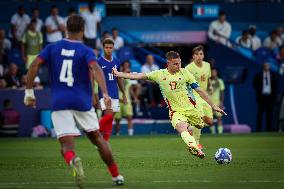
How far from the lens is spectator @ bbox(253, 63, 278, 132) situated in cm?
3331

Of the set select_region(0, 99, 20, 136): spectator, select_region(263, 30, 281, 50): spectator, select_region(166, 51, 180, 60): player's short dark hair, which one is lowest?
select_region(0, 99, 20, 136): spectator

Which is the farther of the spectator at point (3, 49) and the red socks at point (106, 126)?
the spectator at point (3, 49)

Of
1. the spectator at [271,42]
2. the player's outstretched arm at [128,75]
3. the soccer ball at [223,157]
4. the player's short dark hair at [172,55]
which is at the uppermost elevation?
the player's short dark hair at [172,55]

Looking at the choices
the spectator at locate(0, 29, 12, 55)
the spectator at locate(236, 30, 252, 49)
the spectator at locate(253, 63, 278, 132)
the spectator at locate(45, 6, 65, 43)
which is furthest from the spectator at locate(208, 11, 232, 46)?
the spectator at locate(0, 29, 12, 55)

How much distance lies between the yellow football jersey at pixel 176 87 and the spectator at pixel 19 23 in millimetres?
14413

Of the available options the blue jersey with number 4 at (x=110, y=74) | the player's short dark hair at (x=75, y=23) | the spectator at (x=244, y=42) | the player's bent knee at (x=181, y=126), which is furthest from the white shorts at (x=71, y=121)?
the spectator at (x=244, y=42)

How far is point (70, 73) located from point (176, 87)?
5.84 metres

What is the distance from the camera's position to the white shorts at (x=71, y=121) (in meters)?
13.0

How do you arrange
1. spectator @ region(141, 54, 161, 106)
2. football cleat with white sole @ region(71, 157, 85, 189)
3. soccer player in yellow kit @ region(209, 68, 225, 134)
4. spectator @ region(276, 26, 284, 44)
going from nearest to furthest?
1. football cleat with white sole @ region(71, 157, 85, 189)
2. soccer player in yellow kit @ region(209, 68, 225, 134)
3. spectator @ region(141, 54, 161, 106)
4. spectator @ region(276, 26, 284, 44)

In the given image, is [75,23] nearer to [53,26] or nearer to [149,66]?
[149,66]

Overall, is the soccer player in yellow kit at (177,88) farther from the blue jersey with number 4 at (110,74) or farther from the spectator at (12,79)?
the spectator at (12,79)

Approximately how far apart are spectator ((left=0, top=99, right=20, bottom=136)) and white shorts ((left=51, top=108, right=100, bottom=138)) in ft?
54.0

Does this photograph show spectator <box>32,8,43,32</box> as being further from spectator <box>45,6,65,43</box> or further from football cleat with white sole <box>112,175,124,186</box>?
football cleat with white sole <box>112,175,124,186</box>

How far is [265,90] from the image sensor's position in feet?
109
